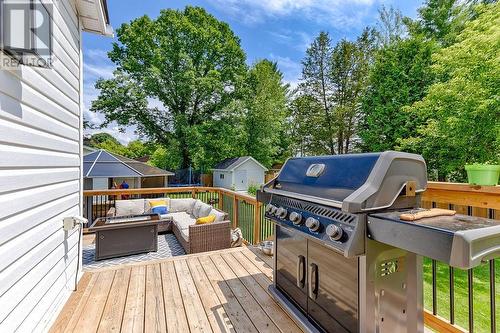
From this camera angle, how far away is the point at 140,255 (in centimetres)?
447

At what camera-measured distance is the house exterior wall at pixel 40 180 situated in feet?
4.48

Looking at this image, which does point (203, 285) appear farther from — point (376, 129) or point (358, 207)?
point (376, 129)

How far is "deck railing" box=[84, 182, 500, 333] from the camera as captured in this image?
69.0 inches

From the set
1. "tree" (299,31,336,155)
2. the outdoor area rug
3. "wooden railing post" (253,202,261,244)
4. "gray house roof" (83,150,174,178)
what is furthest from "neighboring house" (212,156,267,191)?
"wooden railing post" (253,202,261,244)

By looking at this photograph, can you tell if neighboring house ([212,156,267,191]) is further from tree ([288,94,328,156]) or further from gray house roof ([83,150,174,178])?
gray house roof ([83,150,174,178])

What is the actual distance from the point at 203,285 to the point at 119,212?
14.0 feet

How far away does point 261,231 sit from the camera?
402cm

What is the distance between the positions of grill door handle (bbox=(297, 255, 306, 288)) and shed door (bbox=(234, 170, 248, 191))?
1579 cm

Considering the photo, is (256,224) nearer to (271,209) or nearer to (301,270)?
(271,209)

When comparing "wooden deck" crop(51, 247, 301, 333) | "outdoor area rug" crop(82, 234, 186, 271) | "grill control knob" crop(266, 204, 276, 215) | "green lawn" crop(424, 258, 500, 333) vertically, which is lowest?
"green lawn" crop(424, 258, 500, 333)

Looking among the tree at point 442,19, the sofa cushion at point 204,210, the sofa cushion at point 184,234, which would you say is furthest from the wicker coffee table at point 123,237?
the tree at point 442,19

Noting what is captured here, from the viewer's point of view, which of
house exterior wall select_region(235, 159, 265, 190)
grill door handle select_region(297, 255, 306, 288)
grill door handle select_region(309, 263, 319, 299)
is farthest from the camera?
house exterior wall select_region(235, 159, 265, 190)

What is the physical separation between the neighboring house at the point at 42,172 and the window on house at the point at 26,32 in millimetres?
17

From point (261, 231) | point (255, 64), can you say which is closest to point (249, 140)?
point (255, 64)
